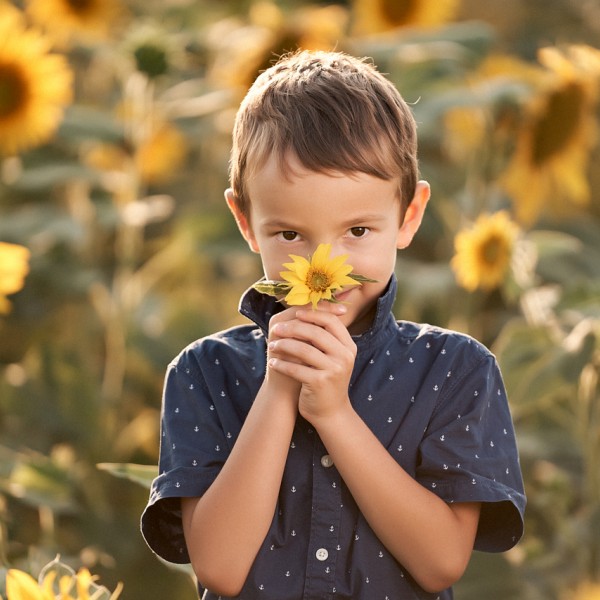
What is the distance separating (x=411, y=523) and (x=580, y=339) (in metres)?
0.49

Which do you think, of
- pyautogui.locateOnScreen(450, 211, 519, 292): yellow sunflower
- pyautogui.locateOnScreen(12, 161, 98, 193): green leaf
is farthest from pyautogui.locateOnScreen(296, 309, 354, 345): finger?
pyautogui.locateOnScreen(12, 161, 98, 193): green leaf

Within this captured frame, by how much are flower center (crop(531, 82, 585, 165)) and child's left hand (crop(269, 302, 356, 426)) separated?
1.06m

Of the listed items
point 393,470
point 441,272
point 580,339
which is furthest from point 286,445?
point 441,272

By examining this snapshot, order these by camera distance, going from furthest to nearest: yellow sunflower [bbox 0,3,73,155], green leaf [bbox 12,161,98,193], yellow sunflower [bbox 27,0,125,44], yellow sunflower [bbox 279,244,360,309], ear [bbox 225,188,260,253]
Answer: yellow sunflower [bbox 27,0,125,44] < yellow sunflower [bbox 0,3,73,155] < green leaf [bbox 12,161,98,193] < ear [bbox 225,188,260,253] < yellow sunflower [bbox 279,244,360,309]

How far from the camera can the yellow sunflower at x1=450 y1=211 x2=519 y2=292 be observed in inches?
56.8

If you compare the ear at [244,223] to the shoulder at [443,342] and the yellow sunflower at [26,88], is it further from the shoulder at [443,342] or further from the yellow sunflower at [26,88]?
the yellow sunflower at [26,88]

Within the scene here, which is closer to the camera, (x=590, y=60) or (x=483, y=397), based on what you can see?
(x=483, y=397)

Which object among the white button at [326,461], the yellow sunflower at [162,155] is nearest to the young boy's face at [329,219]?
the white button at [326,461]

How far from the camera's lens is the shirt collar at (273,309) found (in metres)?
0.89

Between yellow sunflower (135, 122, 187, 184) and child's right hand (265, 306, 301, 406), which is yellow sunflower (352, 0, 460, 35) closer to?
yellow sunflower (135, 122, 187, 184)

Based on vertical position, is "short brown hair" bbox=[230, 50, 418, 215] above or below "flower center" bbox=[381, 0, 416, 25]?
above

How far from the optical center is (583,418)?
1379 mm

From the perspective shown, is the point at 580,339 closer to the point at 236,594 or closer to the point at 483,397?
the point at 483,397

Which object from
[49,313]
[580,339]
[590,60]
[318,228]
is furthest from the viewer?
[49,313]
